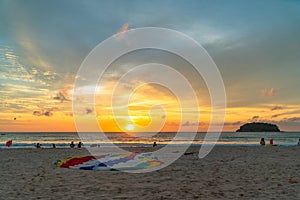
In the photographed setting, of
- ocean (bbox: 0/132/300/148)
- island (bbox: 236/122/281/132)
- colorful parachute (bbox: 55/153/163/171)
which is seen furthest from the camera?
island (bbox: 236/122/281/132)

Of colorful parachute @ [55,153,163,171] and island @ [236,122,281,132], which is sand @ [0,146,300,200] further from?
island @ [236,122,281,132]

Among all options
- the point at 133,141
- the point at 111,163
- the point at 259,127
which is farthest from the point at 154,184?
the point at 259,127

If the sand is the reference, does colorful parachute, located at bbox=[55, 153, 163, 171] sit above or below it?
above

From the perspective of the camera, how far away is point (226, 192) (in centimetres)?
920

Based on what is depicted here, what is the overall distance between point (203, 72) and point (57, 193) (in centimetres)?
1674

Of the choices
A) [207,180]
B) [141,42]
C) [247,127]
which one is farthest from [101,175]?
[247,127]

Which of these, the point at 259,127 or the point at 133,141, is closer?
the point at 133,141

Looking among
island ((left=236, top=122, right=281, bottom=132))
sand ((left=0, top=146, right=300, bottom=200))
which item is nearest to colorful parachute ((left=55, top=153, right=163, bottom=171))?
sand ((left=0, top=146, right=300, bottom=200))

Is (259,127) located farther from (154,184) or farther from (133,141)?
(154,184)

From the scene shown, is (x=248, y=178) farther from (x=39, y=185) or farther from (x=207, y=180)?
(x=39, y=185)

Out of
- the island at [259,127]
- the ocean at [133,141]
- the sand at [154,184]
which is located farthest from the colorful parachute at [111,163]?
the island at [259,127]

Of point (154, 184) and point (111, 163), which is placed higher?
point (111, 163)

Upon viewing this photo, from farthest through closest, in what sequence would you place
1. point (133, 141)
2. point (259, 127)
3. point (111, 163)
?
point (259, 127) < point (133, 141) < point (111, 163)

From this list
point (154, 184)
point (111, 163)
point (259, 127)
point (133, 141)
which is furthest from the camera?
→ point (259, 127)
